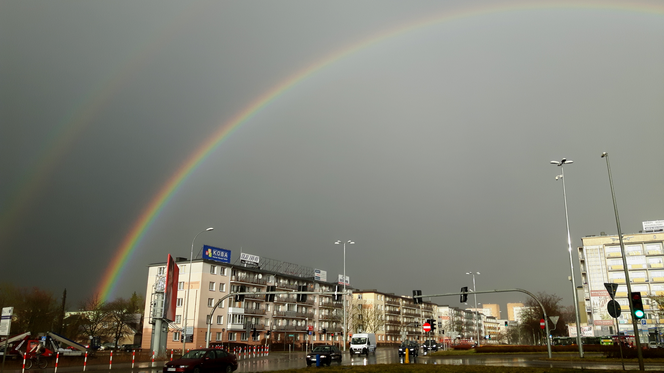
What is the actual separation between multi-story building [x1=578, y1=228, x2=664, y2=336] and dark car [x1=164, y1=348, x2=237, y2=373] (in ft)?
293

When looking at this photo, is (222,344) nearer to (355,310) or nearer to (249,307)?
(249,307)

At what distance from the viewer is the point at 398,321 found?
162 meters

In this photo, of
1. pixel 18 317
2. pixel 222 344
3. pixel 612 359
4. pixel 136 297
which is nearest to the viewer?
pixel 612 359

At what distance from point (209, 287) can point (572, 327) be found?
71.3m

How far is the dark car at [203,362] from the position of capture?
23219 mm

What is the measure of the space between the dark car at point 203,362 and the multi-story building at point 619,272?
293 ft

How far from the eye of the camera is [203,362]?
24.3 m

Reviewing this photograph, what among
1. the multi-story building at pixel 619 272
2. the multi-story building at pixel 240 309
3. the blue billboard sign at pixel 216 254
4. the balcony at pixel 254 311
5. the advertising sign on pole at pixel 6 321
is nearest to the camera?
the advertising sign on pole at pixel 6 321

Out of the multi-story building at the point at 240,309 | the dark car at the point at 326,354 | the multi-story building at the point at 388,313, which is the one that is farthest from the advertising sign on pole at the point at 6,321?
the multi-story building at the point at 388,313

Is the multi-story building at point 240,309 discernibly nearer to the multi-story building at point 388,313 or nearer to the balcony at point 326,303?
the balcony at point 326,303

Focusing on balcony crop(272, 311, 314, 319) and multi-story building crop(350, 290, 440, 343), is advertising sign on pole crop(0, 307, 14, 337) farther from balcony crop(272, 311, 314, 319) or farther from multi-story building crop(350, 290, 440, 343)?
multi-story building crop(350, 290, 440, 343)

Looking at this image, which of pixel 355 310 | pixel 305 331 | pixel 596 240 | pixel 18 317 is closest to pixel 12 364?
pixel 18 317

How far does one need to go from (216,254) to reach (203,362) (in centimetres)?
6360

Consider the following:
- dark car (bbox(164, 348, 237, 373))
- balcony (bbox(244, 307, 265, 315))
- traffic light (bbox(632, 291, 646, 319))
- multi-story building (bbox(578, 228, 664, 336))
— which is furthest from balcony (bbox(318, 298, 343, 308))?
traffic light (bbox(632, 291, 646, 319))
